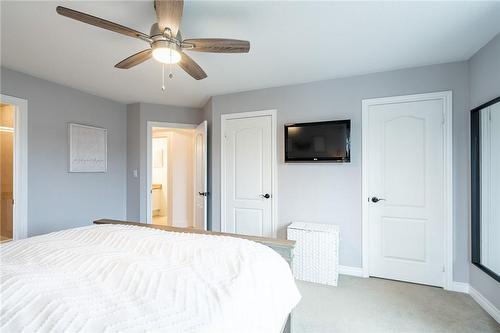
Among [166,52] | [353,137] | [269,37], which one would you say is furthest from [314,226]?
[166,52]

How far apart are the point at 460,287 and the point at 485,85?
2.00 m

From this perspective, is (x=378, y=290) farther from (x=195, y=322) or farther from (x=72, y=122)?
(x=72, y=122)

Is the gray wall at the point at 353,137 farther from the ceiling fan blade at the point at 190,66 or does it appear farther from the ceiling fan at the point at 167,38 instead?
the ceiling fan at the point at 167,38

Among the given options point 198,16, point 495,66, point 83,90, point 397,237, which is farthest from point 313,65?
point 83,90

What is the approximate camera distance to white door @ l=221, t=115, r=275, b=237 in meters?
3.35

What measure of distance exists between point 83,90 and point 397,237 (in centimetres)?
452

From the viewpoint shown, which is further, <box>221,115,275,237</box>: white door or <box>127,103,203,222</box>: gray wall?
<box>127,103,203,222</box>: gray wall

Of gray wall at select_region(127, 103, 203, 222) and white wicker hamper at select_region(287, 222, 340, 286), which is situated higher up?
gray wall at select_region(127, 103, 203, 222)

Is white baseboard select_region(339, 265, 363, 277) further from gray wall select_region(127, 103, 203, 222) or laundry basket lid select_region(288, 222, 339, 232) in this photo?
gray wall select_region(127, 103, 203, 222)

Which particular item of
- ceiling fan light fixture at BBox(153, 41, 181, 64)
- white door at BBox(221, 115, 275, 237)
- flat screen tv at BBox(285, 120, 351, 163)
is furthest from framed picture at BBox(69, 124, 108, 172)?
flat screen tv at BBox(285, 120, 351, 163)

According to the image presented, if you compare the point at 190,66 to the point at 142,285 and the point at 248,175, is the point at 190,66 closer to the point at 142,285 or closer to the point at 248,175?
the point at 142,285

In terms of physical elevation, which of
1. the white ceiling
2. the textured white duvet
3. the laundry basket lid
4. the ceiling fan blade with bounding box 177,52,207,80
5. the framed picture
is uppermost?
the white ceiling

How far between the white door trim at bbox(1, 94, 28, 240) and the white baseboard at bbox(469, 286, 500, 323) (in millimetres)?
4783

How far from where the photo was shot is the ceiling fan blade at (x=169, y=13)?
4.37ft
